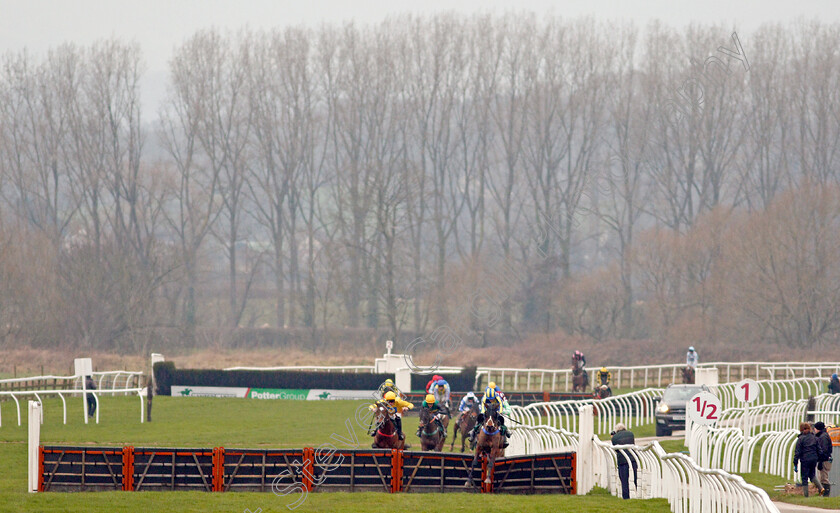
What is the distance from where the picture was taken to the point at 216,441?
22.8 metres

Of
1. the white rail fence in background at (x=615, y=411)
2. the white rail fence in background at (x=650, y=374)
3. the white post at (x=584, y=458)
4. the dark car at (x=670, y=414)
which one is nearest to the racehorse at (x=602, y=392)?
the white rail fence in background at (x=615, y=411)

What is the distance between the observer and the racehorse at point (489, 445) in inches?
656

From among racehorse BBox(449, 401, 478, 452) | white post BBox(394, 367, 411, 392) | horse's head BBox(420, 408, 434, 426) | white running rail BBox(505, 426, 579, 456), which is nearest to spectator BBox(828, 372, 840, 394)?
white post BBox(394, 367, 411, 392)

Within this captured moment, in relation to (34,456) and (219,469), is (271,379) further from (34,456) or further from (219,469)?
(219,469)

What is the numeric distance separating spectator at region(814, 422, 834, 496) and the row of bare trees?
3159 cm

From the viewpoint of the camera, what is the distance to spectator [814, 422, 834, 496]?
15641mm

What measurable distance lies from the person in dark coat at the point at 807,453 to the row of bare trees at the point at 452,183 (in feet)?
104

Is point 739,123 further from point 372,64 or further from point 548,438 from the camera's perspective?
point 548,438

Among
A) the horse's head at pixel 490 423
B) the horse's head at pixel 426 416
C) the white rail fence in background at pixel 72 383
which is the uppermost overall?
the horse's head at pixel 490 423

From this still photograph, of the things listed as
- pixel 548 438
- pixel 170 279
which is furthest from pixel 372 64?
pixel 548 438

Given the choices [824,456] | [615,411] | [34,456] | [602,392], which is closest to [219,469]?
[34,456]

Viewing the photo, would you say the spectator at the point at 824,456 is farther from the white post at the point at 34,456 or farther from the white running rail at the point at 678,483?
the white post at the point at 34,456

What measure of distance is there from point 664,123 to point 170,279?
2979 centimetres

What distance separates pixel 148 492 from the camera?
1539 centimetres
